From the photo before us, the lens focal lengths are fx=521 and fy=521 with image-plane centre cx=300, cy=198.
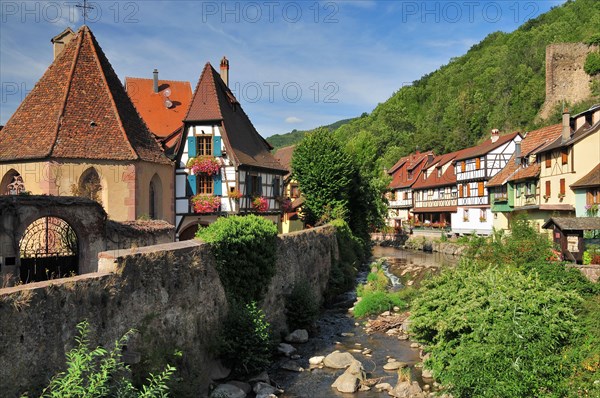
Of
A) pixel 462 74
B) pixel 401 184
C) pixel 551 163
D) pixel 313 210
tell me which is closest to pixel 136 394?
pixel 313 210

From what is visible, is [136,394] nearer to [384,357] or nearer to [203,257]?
[203,257]

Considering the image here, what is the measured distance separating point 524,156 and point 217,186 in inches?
1020

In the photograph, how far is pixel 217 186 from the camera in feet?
96.8

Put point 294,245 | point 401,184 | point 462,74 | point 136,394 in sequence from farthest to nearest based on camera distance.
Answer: point 462,74 < point 401,184 < point 294,245 < point 136,394

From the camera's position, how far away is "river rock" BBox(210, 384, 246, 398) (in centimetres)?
1288

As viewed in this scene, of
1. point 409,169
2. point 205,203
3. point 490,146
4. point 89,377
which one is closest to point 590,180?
point 490,146

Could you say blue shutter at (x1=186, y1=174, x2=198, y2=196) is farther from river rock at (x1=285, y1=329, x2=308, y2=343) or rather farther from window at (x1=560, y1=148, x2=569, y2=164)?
window at (x1=560, y1=148, x2=569, y2=164)

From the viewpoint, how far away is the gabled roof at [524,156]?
131 feet

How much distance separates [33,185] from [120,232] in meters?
7.14

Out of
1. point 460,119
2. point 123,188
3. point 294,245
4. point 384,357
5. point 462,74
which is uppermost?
point 462,74

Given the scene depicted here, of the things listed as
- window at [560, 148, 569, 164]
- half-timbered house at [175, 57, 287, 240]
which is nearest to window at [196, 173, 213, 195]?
half-timbered house at [175, 57, 287, 240]

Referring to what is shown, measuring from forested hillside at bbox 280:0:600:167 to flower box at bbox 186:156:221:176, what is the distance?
36.4 m

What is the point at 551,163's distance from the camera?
36.6m

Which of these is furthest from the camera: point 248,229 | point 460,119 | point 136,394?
point 460,119
